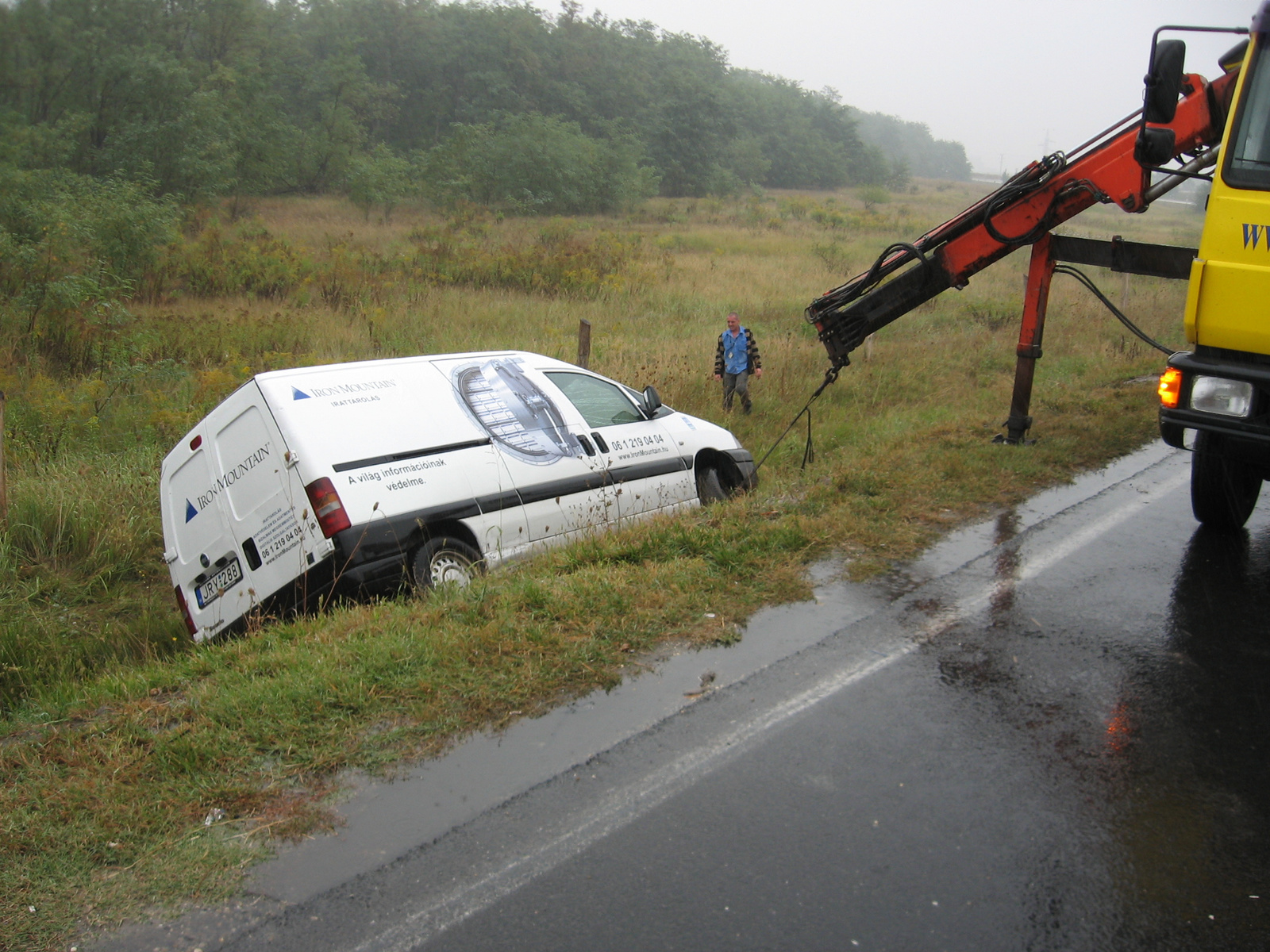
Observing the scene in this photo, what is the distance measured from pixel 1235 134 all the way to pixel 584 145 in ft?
136

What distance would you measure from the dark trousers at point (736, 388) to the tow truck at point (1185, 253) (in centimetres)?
349

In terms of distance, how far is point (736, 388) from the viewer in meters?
12.0

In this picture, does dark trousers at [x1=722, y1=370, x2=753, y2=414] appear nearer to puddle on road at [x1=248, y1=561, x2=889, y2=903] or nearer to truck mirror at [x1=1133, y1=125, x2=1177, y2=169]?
truck mirror at [x1=1133, y1=125, x2=1177, y2=169]

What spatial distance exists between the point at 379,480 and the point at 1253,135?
5511 millimetres

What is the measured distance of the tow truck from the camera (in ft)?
16.7

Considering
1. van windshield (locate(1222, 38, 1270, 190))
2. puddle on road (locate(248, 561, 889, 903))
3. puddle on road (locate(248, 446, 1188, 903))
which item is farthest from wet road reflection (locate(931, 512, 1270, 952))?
van windshield (locate(1222, 38, 1270, 190))

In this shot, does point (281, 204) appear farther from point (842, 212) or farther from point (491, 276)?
point (842, 212)

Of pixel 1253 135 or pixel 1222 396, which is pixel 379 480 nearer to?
pixel 1222 396

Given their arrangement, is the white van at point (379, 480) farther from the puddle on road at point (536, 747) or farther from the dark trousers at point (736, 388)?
the dark trousers at point (736, 388)

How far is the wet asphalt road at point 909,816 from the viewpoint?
2.83m

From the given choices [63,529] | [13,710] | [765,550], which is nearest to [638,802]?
[765,550]

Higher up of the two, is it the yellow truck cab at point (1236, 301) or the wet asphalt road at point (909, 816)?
the yellow truck cab at point (1236, 301)

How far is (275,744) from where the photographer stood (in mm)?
3766

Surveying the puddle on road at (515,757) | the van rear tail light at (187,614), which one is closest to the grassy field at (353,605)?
the puddle on road at (515,757)
